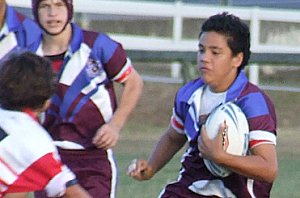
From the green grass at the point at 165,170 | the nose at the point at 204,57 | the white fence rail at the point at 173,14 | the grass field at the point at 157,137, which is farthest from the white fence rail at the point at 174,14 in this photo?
the nose at the point at 204,57

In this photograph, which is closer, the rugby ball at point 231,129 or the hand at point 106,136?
the rugby ball at point 231,129

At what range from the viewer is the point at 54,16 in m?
6.29

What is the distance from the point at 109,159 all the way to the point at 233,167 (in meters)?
A: 1.21

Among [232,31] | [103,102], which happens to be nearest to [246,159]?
[232,31]

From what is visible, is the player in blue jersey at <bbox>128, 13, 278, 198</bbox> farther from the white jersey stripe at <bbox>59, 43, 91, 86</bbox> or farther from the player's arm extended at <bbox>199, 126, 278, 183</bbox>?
the white jersey stripe at <bbox>59, 43, 91, 86</bbox>

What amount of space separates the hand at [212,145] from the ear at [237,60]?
0.39m

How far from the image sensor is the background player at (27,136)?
460cm

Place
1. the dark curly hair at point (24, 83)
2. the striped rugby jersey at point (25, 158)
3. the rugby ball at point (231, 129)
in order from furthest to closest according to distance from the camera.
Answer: the rugby ball at point (231, 129) < the dark curly hair at point (24, 83) < the striped rugby jersey at point (25, 158)

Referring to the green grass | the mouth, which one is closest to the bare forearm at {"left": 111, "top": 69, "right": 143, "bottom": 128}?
the mouth

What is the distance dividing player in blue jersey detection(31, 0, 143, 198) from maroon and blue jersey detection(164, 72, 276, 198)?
1.72 feet

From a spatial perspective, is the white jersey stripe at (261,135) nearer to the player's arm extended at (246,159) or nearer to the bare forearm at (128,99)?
the player's arm extended at (246,159)

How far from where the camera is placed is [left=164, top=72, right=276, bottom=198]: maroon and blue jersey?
5652 millimetres

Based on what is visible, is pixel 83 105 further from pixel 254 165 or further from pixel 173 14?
pixel 173 14

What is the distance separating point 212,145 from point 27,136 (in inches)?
45.8
